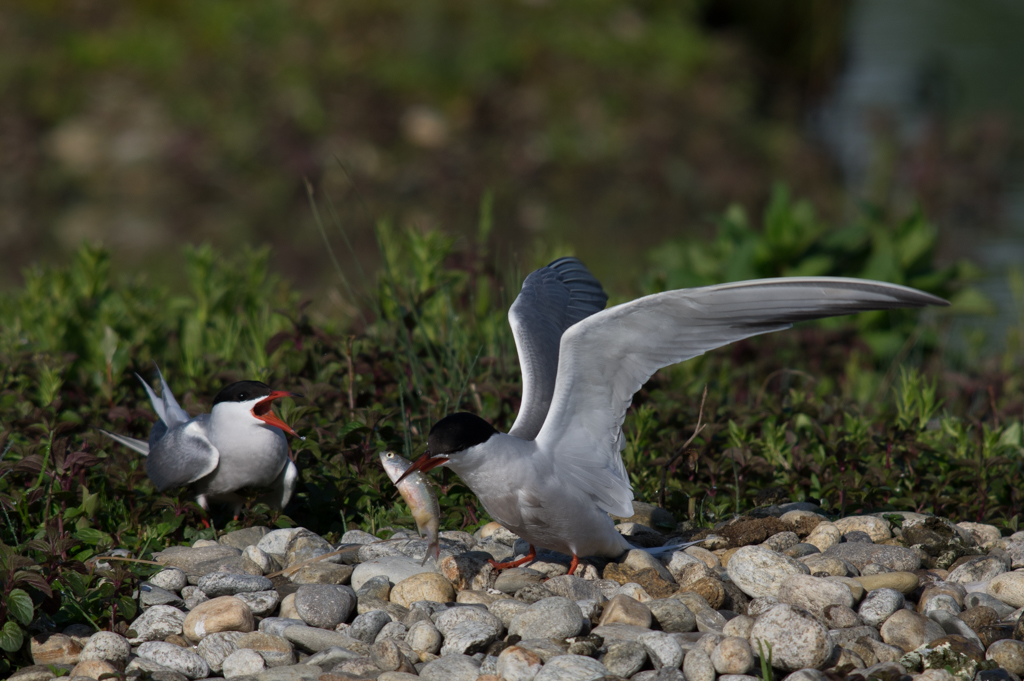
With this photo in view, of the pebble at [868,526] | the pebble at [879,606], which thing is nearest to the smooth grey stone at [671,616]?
the pebble at [879,606]

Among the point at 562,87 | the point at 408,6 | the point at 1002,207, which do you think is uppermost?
the point at 408,6

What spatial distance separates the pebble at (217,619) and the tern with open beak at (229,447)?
53 centimetres

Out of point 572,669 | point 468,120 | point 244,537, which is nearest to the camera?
point 572,669

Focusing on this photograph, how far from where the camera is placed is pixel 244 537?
3.19m

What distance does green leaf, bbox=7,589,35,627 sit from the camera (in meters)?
2.42

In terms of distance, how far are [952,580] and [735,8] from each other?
1369 centimetres

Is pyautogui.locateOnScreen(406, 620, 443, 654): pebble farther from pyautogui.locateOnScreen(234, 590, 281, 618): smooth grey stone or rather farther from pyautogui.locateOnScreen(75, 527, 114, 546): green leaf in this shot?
pyautogui.locateOnScreen(75, 527, 114, 546): green leaf

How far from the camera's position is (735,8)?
49.8ft

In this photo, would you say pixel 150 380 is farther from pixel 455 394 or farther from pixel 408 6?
pixel 408 6

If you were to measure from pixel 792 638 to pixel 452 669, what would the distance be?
80cm

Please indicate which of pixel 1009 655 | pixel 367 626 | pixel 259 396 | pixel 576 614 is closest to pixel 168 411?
pixel 259 396

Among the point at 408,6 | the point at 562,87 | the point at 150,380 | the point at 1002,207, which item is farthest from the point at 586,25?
the point at 150,380

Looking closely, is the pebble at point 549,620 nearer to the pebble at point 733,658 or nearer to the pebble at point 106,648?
the pebble at point 733,658

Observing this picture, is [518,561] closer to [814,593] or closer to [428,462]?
[428,462]
